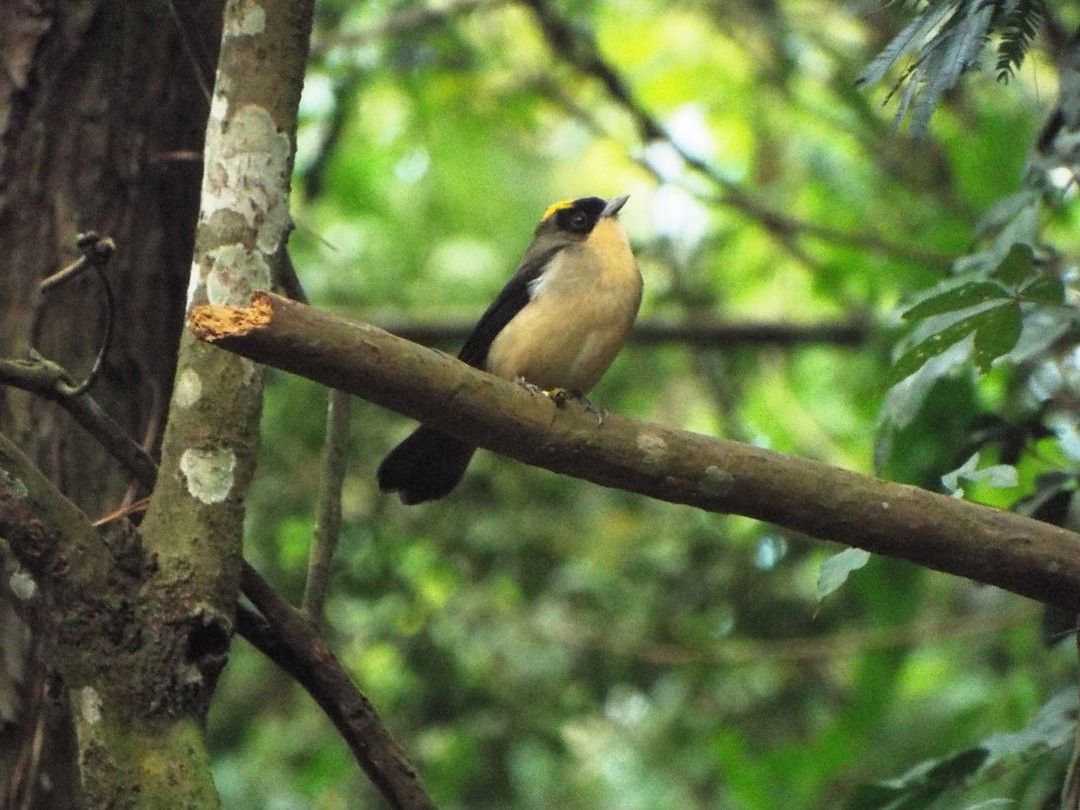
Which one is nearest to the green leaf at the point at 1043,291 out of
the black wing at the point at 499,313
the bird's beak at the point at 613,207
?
the black wing at the point at 499,313

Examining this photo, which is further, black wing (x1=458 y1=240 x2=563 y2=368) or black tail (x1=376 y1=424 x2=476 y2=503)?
black wing (x1=458 y1=240 x2=563 y2=368)

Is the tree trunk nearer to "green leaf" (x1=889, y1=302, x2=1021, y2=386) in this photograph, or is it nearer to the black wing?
the black wing

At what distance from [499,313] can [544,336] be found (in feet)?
0.90

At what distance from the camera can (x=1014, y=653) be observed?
21.3ft

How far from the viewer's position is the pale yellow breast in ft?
15.1

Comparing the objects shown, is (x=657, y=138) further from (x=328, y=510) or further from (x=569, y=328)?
(x=328, y=510)

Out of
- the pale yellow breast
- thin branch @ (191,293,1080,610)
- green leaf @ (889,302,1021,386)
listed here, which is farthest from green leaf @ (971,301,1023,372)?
the pale yellow breast

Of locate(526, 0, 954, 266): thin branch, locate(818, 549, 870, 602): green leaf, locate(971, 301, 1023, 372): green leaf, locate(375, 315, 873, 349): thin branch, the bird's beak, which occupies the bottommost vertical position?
locate(818, 549, 870, 602): green leaf

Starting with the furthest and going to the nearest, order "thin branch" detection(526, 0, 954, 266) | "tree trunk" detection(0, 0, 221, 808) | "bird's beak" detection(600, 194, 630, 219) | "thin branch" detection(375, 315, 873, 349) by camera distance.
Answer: "thin branch" detection(375, 315, 873, 349) → "thin branch" detection(526, 0, 954, 266) → "bird's beak" detection(600, 194, 630, 219) → "tree trunk" detection(0, 0, 221, 808)

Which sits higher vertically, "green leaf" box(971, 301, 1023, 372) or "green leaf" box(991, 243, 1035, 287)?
"green leaf" box(991, 243, 1035, 287)

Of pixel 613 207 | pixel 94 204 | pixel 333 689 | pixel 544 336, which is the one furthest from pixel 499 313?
pixel 333 689

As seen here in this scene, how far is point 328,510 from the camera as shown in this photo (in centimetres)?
342

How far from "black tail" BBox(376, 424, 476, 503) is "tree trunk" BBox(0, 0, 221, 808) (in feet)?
2.62

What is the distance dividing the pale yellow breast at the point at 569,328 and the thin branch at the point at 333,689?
1.66 meters
